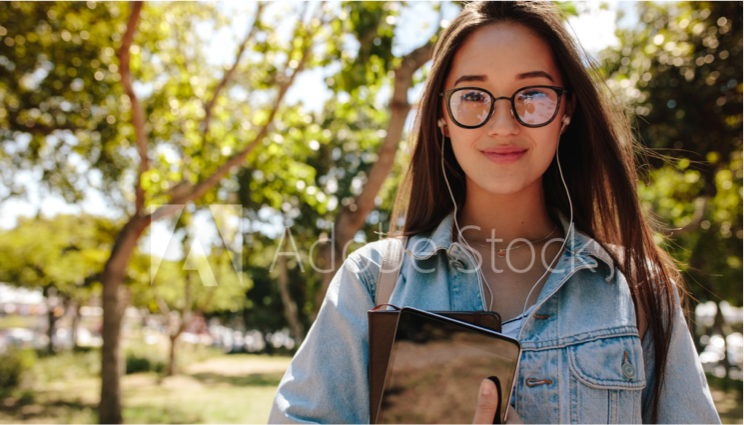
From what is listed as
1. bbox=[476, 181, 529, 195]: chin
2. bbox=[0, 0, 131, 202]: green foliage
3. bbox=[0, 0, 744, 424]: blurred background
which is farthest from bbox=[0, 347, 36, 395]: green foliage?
bbox=[476, 181, 529, 195]: chin

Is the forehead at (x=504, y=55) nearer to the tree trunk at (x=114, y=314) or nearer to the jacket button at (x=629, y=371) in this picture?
the jacket button at (x=629, y=371)

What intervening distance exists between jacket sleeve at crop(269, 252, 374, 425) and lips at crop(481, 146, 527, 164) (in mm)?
508

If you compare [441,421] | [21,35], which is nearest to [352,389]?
[441,421]

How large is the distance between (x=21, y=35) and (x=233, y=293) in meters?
18.4

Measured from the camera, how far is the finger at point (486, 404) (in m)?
0.98

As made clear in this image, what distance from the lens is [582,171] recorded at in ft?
5.02

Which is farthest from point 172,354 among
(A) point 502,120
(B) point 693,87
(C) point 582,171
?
(A) point 502,120

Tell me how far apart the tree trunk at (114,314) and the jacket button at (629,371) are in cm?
695

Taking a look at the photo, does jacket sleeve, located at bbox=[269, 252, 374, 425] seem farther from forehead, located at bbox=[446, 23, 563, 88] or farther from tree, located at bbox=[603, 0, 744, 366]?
tree, located at bbox=[603, 0, 744, 366]

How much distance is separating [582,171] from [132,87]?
Result: 6.26 meters

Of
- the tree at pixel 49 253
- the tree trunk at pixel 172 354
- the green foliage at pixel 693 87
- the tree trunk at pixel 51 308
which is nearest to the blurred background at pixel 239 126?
the green foliage at pixel 693 87

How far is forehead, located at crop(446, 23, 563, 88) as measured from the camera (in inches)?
51.0

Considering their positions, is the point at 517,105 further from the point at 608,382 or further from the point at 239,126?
the point at 239,126

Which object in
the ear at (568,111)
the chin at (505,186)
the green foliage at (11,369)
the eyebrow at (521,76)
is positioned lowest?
the green foliage at (11,369)
